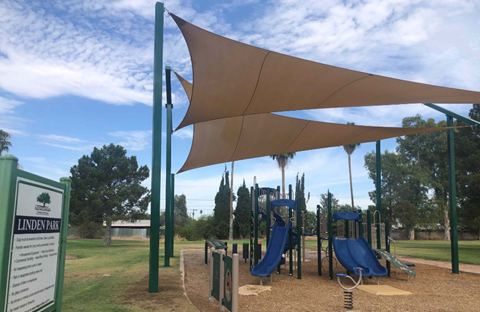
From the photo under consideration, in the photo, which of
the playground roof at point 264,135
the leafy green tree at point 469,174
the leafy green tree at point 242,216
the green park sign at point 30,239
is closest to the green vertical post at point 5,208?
the green park sign at point 30,239

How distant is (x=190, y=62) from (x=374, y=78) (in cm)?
304

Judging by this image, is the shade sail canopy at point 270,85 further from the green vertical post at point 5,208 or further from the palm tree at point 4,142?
the palm tree at point 4,142

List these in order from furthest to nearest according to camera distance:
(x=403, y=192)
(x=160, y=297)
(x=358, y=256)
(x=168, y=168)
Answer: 1. (x=403, y=192)
2. (x=168, y=168)
3. (x=358, y=256)
4. (x=160, y=297)

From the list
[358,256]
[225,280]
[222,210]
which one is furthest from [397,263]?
[222,210]

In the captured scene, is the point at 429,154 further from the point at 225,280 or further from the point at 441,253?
the point at 225,280

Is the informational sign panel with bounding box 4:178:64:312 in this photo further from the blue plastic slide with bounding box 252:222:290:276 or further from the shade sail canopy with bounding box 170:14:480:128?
the blue plastic slide with bounding box 252:222:290:276

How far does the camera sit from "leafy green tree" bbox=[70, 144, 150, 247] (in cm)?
2258

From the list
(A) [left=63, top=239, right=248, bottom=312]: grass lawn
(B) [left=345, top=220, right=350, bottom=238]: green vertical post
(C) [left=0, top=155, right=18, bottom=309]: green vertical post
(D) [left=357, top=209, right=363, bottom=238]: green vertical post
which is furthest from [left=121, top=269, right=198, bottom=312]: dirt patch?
(D) [left=357, top=209, right=363, bottom=238]: green vertical post

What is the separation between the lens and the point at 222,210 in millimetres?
34250

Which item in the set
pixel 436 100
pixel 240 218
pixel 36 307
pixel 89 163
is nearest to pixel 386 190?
pixel 240 218

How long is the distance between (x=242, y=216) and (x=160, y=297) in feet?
88.5

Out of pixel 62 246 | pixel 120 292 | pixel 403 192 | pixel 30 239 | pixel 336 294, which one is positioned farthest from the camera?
pixel 403 192

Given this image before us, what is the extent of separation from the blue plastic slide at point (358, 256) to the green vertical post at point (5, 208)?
7357 mm

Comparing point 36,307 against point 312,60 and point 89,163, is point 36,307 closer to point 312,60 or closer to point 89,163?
point 312,60
